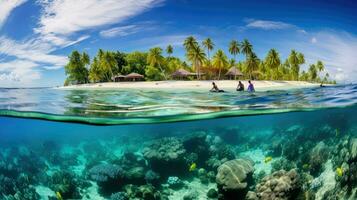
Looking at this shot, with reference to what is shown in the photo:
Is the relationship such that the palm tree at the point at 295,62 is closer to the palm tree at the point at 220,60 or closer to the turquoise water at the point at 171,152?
the turquoise water at the point at 171,152

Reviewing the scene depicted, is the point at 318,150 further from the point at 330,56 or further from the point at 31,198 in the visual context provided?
the point at 31,198

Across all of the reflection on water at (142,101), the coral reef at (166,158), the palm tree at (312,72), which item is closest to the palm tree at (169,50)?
the reflection on water at (142,101)

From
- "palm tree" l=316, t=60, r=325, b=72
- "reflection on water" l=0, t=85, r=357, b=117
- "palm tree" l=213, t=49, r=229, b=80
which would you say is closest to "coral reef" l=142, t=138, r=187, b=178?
"reflection on water" l=0, t=85, r=357, b=117

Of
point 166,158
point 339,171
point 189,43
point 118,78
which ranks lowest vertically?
point 339,171

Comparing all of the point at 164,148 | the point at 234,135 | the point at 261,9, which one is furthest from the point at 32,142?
the point at 261,9

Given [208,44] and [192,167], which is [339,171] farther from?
[208,44]

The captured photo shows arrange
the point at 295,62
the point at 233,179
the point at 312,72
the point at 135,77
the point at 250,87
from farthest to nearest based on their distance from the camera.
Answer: the point at 233,179
the point at 312,72
the point at 295,62
the point at 250,87
the point at 135,77

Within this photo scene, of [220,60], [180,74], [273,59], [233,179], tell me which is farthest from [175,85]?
[233,179]
